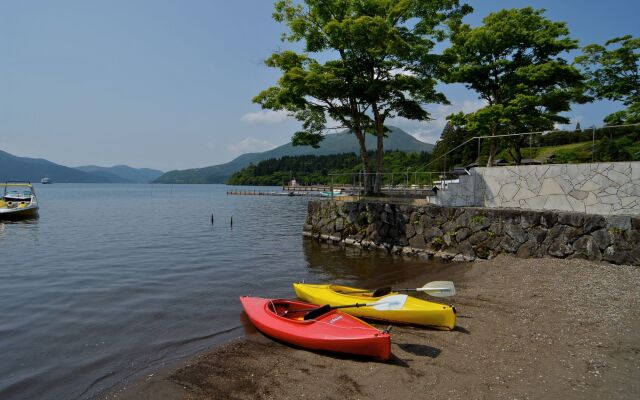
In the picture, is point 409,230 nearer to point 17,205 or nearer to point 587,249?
point 587,249

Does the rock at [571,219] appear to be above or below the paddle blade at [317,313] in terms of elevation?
above

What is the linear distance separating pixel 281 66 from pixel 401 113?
7638 mm

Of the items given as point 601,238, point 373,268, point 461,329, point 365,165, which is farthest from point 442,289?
point 365,165

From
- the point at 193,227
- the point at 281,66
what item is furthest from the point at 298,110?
the point at 193,227

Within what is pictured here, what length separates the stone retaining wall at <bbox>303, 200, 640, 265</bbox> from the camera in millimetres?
13172

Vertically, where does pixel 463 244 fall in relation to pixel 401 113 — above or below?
below

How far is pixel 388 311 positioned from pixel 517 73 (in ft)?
58.1

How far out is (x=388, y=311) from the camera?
9.52 metres

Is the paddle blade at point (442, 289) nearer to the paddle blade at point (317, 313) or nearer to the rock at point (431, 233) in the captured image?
the paddle blade at point (317, 313)

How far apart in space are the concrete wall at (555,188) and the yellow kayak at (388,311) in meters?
9.06

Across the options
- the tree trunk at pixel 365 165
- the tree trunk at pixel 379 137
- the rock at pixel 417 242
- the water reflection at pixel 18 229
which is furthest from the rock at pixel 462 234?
the water reflection at pixel 18 229

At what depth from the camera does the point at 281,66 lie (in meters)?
22.5

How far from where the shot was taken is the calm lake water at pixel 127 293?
791cm

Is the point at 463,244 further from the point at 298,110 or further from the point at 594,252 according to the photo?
the point at 298,110
